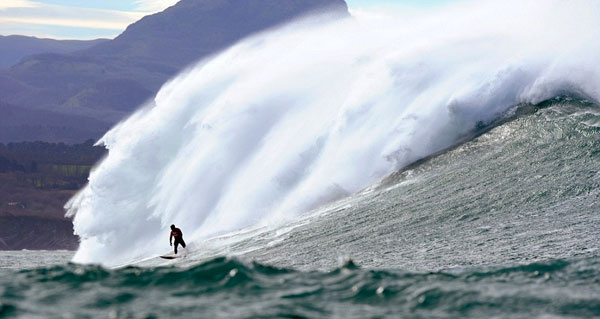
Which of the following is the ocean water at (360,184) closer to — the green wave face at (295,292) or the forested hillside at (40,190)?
the green wave face at (295,292)

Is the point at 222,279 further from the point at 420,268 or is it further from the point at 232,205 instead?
the point at 232,205

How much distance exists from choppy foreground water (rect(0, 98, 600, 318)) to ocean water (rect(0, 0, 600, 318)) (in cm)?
6

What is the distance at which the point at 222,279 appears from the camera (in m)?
13.6

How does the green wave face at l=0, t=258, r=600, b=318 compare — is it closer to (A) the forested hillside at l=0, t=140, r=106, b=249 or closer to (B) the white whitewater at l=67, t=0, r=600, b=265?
(B) the white whitewater at l=67, t=0, r=600, b=265

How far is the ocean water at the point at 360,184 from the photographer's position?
12.8 metres

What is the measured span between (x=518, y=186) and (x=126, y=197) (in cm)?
1874

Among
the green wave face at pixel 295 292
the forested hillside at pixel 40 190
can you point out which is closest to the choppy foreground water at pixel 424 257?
the green wave face at pixel 295 292

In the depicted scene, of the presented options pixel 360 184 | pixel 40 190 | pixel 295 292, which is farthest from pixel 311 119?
pixel 40 190

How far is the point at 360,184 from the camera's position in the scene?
98.6 ft

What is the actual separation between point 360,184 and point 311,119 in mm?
7083

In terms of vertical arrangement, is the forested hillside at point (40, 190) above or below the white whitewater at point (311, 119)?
above

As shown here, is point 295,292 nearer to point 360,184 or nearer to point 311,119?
point 360,184

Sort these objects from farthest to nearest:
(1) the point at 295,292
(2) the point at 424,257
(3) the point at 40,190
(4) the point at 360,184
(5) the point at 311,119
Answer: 1. (3) the point at 40,190
2. (5) the point at 311,119
3. (4) the point at 360,184
4. (2) the point at 424,257
5. (1) the point at 295,292

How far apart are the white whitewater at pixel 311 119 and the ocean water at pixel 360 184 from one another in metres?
0.10
